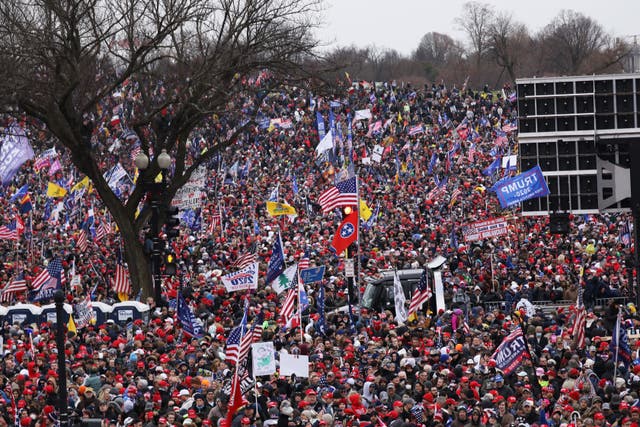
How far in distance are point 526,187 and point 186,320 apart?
30.6ft

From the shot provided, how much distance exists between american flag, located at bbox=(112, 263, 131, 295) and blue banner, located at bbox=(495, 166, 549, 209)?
10.0 m

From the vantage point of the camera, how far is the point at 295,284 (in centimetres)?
2797

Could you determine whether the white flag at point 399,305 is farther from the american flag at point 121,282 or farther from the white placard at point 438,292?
the american flag at point 121,282

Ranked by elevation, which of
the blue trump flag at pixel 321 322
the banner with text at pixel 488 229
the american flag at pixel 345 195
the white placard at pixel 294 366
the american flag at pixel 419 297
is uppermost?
the american flag at pixel 345 195

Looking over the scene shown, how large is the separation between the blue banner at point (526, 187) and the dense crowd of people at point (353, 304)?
2.33 m

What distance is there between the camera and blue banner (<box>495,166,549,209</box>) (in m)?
31.2

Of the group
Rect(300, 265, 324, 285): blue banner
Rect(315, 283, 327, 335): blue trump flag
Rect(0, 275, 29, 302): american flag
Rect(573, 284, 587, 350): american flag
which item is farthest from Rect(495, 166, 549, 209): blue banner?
Rect(0, 275, 29, 302): american flag

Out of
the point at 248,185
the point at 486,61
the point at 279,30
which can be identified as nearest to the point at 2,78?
the point at 279,30

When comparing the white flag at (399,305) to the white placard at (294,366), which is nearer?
the white placard at (294,366)

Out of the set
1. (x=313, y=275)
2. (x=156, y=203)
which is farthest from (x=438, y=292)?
(x=156, y=203)

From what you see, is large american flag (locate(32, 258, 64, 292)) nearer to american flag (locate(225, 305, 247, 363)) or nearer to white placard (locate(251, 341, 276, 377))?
american flag (locate(225, 305, 247, 363))

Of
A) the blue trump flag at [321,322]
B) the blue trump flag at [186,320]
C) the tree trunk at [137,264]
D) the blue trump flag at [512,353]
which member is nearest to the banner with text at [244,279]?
the blue trump flag at [321,322]

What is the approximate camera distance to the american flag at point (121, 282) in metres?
34.8

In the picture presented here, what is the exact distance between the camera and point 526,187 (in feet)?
103
